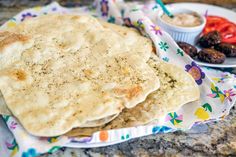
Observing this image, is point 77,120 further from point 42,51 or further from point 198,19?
point 198,19

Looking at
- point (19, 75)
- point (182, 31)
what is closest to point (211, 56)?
point (182, 31)

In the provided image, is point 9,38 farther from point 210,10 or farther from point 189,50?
point 210,10

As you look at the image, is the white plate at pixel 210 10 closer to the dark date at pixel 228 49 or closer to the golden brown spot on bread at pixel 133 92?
the dark date at pixel 228 49

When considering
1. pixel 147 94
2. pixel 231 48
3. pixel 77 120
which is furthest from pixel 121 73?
pixel 231 48

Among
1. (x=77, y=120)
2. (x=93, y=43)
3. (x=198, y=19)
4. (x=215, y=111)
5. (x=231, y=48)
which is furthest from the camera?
(x=198, y=19)

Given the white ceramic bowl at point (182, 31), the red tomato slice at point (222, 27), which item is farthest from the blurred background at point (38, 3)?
the white ceramic bowl at point (182, 31)

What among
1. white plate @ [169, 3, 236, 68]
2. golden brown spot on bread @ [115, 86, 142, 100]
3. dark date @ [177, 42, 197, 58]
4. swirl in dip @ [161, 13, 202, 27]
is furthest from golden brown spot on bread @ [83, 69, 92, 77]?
white plate @ [169, 3, 236, 68]

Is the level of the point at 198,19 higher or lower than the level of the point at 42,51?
lower
